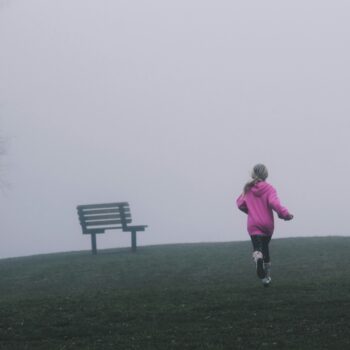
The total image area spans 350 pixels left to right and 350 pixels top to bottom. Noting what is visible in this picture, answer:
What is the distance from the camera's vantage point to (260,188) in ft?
42.9

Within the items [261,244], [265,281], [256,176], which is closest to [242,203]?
[256,176]

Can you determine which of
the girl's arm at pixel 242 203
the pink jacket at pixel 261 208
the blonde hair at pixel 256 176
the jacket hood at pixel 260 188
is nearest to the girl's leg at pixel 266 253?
the pink jacket at pixel 261 208

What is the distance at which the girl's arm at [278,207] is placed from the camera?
1247 centimetres

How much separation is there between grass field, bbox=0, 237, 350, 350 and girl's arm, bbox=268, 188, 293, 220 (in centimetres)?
127

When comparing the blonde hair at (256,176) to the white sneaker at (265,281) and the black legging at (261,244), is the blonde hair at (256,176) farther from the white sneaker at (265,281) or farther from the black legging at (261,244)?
the white sneaker at (265,281)

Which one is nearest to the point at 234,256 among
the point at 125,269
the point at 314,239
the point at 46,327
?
the point at 125,269

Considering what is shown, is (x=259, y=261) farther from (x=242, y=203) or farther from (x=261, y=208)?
(x=242, y=203)

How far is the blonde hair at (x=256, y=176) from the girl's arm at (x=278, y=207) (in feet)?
1.05

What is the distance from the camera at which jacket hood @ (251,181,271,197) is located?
13.1 meters

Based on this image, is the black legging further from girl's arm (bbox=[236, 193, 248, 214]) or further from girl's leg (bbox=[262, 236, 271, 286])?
girl's arm (bbox=[236, 193, 248, 214])

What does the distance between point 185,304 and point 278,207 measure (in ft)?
7.39

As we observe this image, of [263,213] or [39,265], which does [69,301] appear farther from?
[39,265]

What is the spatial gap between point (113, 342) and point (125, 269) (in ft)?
28.7

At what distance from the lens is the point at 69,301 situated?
43.2 ft
